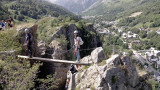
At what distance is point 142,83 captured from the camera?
531 inches

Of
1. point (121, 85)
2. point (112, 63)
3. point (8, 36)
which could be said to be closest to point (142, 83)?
point (121, 85)

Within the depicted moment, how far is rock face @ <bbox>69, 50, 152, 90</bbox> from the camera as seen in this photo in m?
11.2

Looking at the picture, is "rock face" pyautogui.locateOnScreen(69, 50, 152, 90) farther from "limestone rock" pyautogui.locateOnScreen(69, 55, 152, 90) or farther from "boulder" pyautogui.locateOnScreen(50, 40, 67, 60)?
"boulder" pyautogui.locateOnScreen(50, 40, 67, 60)

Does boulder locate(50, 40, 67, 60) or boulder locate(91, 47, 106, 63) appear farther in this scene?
boulder locate(50, 40, 67, 60)

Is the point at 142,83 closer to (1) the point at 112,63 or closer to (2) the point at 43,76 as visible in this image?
(1) the point at 112,63

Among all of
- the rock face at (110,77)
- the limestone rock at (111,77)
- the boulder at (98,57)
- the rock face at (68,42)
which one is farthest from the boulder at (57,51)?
the boulder at (98,57)

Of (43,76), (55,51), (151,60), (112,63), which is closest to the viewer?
(112,63)

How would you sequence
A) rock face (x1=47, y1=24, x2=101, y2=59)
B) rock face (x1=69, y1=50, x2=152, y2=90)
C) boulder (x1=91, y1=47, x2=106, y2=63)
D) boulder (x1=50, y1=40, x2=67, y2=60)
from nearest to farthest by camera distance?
rock face (x1=69, y1=50, x2=152, y2=90) → boulder (x1=91, y1=47, x2=106, y2=63) → boulder (x1=50, y1=40, x2=67, y2=60) → rock face (x1=47, y1=24, x2=101, y2=59)

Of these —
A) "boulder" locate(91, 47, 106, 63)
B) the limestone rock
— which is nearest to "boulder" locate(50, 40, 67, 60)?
the limestone rock

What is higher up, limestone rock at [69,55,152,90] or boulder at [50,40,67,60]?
boulder at [50,40,67,60]

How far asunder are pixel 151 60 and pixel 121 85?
335 ft

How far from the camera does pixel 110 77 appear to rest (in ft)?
37.5

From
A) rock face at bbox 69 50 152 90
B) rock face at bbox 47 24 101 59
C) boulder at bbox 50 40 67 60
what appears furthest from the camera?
rock face at bbox 47 24 101 59

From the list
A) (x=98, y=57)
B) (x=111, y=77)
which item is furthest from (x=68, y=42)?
(x=111, y=77)
